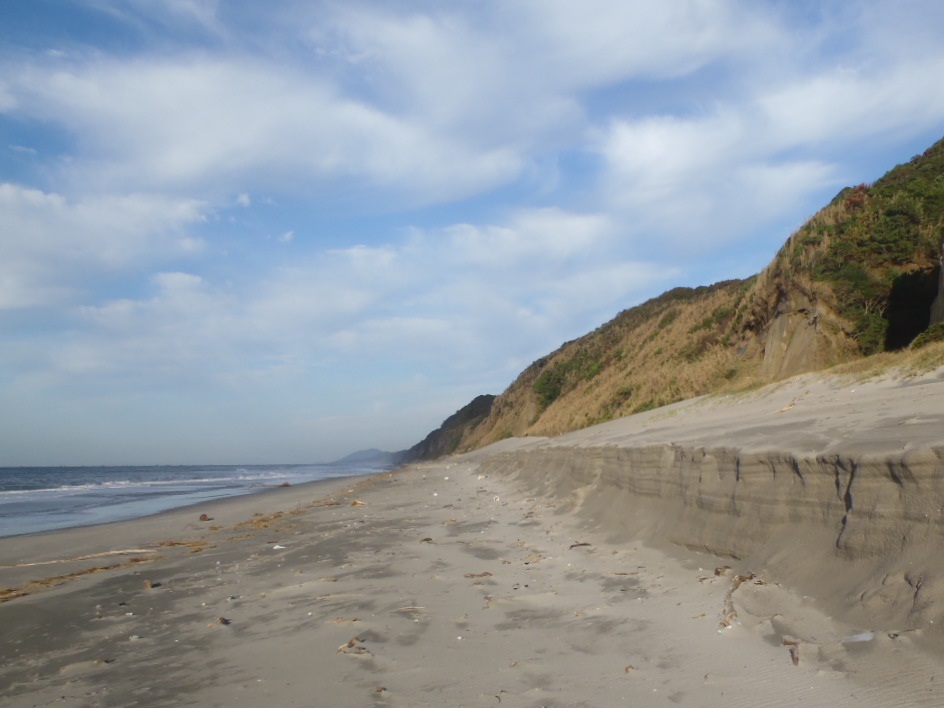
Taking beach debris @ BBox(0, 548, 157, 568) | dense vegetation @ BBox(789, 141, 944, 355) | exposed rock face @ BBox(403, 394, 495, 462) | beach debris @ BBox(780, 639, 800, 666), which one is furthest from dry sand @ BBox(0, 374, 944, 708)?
exposed rock face @ BBox(403, 394, 495, 462)

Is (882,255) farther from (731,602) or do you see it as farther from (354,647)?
(354,647)

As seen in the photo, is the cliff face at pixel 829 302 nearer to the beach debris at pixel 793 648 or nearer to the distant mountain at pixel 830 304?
the distant mountain at pixel 830 304

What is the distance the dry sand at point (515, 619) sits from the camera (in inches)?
149

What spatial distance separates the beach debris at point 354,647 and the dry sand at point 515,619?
0.02 m

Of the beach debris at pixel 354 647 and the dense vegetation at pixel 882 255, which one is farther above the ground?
the dense vegetation at pixel 882 255

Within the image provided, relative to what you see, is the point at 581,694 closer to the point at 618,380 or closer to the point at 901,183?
the point at 901,183

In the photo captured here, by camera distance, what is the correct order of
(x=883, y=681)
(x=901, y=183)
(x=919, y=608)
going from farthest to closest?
(x=901, y=183)
(x=919, y=608)
(x=883, y=681)

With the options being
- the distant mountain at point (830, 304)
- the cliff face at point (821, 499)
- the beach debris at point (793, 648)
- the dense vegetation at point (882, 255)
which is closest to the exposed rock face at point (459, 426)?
the distant mountain at point (830, 304)

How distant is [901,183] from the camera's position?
19.9 metres

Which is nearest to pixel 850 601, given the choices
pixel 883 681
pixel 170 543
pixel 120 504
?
pixel 883 681

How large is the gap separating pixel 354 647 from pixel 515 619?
1.26 m

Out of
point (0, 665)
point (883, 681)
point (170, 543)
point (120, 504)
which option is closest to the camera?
point (883, 681)

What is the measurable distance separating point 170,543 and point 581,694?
10.1 meters

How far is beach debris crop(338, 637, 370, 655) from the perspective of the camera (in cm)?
479
